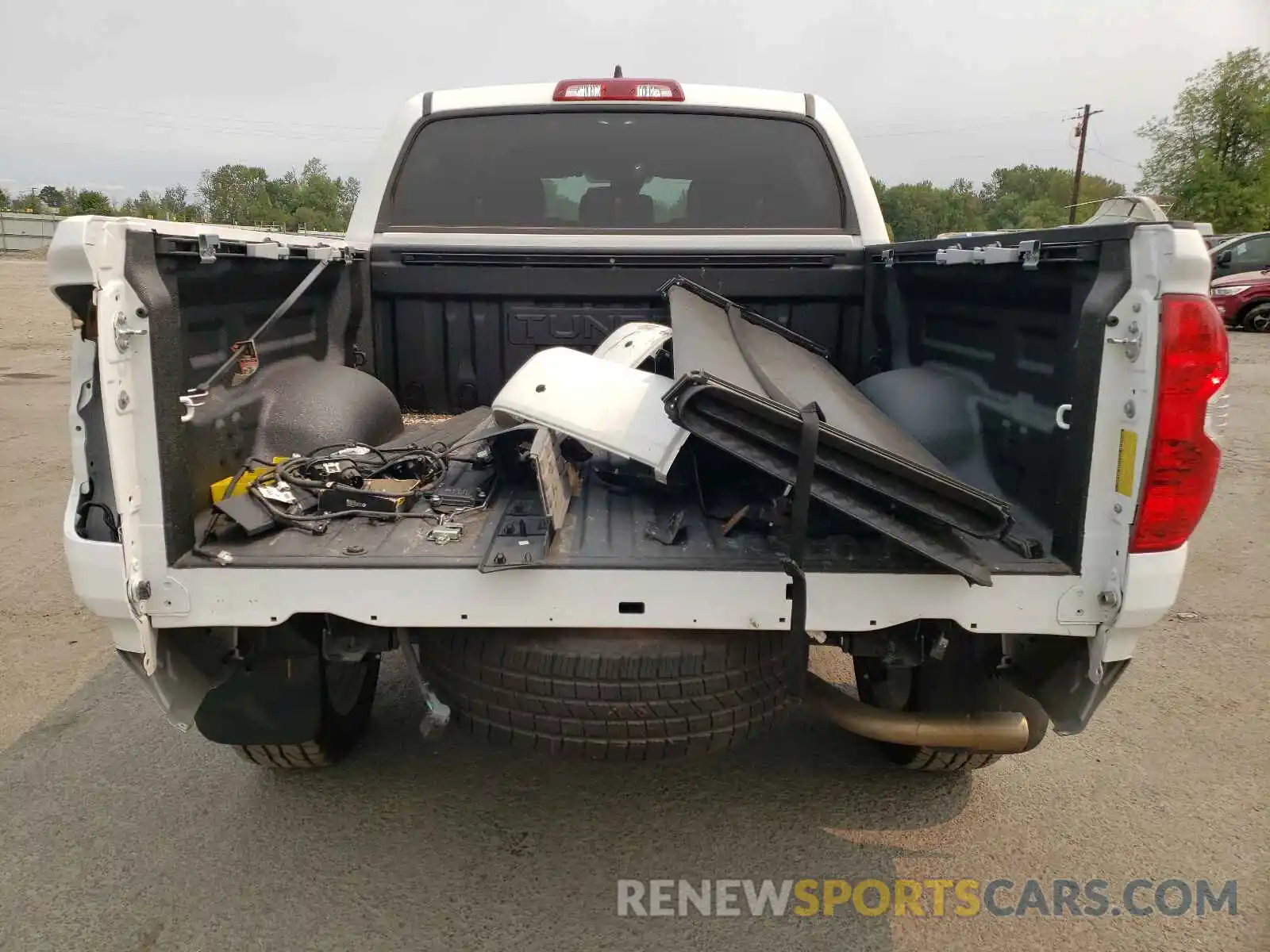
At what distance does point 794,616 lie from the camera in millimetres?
2051

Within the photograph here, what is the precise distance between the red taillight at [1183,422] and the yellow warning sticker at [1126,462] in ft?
0.12

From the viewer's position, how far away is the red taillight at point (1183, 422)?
6.12 feet

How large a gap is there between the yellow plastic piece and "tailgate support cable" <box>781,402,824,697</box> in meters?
1.44

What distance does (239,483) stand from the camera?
2.39m

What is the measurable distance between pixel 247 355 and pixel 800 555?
5.55 ft

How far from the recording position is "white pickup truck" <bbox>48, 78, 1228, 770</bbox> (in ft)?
6.39

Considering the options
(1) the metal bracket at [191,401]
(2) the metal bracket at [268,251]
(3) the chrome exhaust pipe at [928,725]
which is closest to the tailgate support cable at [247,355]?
(1) the metal bracket at [191,401]

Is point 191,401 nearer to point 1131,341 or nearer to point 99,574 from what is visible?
point 99,574

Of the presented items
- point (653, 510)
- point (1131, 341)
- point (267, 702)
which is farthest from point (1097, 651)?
point (267, 702)

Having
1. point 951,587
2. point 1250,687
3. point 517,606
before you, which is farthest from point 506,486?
point 1250,687

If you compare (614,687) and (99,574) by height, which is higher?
(99,574)

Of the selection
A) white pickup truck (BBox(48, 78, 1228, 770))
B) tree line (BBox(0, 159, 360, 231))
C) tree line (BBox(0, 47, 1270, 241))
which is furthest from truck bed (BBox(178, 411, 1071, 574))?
tree line (BBox(0, 159, 360, 231))

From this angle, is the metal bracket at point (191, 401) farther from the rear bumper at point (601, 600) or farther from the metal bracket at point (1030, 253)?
the metal bracket at point (1030, 253)

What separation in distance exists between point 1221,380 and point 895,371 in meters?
1.23
